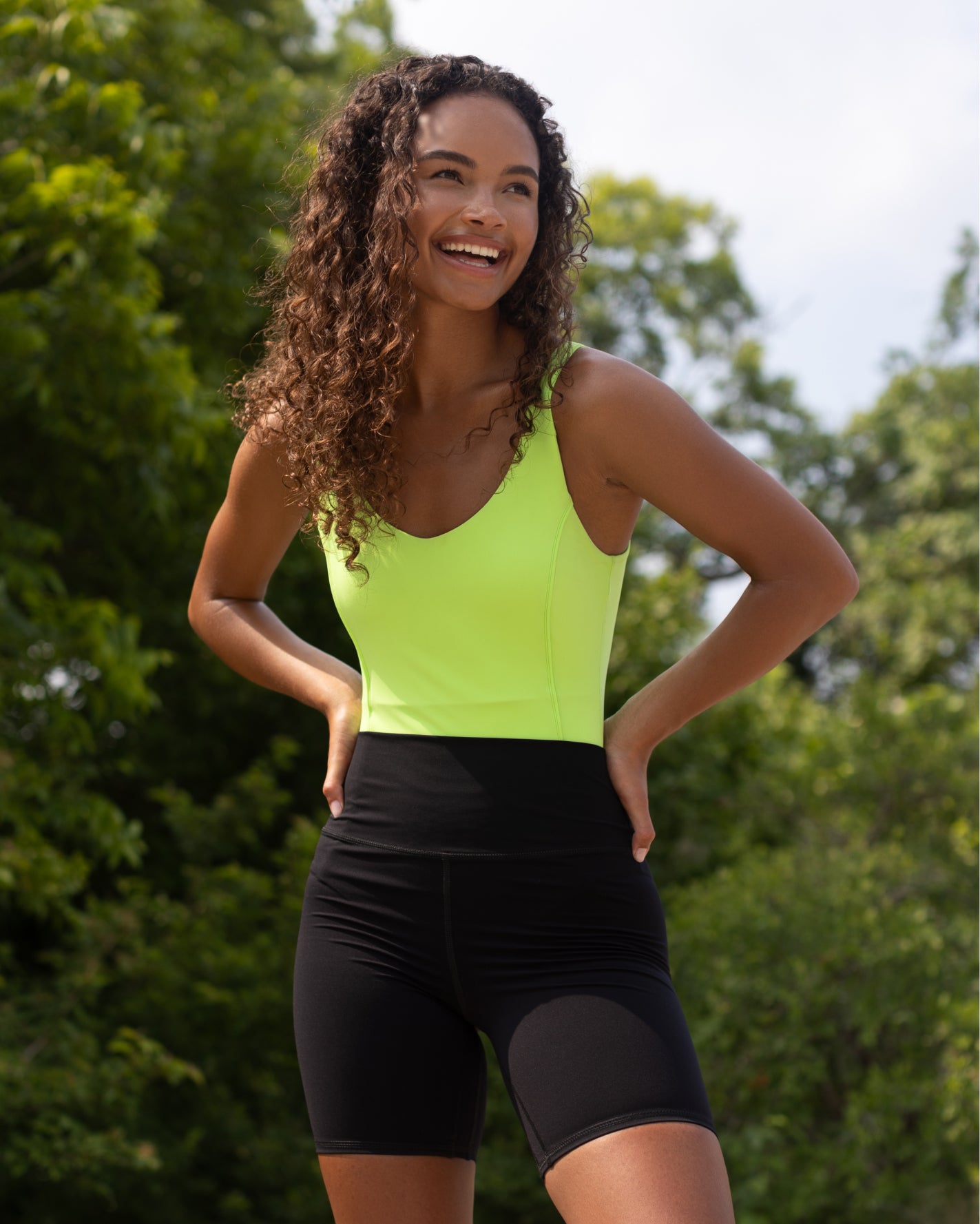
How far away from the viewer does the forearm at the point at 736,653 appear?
1552 millimetres

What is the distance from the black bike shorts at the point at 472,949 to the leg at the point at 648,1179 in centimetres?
4

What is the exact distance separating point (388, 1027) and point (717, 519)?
2.29 ft

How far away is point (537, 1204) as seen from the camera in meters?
5.21

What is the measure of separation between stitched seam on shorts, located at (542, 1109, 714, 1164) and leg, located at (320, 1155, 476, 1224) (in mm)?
249

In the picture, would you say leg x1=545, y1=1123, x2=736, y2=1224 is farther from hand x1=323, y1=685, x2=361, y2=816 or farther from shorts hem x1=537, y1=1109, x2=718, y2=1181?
hand x1=323, y1=685, x2=361, y2=816

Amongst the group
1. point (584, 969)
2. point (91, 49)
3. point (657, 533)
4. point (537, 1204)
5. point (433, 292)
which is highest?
point (91, 49)

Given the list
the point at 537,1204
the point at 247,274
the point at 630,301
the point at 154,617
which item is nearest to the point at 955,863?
the point at 537,1204

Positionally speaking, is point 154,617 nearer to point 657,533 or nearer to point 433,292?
point 433,292

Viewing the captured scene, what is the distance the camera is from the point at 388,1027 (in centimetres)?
156

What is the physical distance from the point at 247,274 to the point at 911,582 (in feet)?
40.8

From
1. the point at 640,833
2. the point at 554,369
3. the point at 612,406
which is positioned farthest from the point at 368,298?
the point at 640,833

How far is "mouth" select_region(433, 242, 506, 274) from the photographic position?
1663 millimetres

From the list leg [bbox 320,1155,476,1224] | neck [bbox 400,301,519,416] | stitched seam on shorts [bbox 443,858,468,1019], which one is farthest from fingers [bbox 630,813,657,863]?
neck [bbox 400,301,519,416]

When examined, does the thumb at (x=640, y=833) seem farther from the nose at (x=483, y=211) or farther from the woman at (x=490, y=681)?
the nose at (x=483, y=211)
